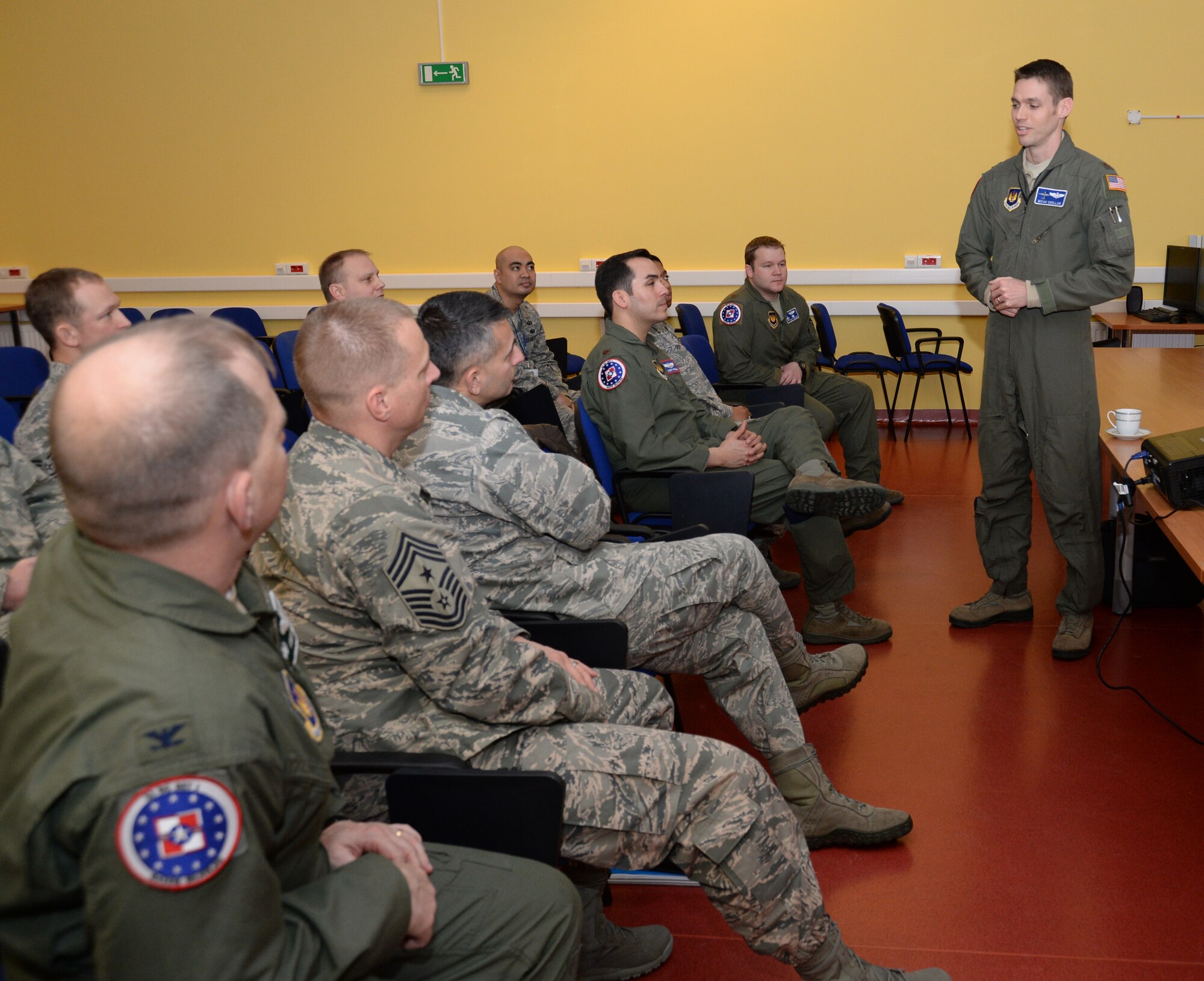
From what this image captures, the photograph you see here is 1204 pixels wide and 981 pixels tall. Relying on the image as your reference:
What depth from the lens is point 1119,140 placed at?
618 centimetres

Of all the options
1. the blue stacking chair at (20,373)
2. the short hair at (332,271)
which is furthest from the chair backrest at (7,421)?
the blue stacking chair at (20,373)

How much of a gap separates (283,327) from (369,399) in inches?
241

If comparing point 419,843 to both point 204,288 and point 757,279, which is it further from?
point 204,288

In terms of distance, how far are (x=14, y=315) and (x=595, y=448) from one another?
5750mm

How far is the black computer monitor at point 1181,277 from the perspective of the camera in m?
5.78

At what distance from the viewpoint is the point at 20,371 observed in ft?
15.4

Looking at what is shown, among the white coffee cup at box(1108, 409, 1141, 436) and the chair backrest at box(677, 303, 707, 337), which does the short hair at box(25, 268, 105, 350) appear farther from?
the white coffee cup at box(1108, 409, 1141, 436)

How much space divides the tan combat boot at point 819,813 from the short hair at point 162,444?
1.50 m

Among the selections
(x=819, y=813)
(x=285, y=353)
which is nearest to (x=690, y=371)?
(x=819, y=813)

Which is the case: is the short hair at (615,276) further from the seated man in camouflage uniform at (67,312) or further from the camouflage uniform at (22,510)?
the camouflage uniform at (22,510)

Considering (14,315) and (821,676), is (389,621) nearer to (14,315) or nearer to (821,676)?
(821,676)

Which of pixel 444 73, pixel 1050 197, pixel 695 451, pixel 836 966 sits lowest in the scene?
pixel 836 966

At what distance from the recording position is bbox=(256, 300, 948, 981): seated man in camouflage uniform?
148 cm

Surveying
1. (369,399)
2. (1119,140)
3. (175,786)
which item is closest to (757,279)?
(1119,140)
